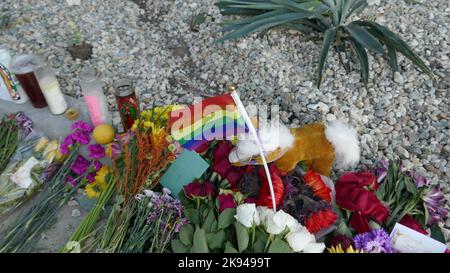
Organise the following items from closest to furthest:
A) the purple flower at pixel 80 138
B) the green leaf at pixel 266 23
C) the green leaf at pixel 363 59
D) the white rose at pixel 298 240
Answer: the white rose at pixel 298 240 < the purple flower at pixel 80 138 < the green leaf at pixel 363 59 < the green leaf at pixel 266 23

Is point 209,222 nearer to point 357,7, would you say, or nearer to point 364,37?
point 364,37

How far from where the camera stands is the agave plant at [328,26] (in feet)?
7.42

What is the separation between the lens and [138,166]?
5.69 ft

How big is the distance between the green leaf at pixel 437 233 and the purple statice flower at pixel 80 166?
1.56 metres


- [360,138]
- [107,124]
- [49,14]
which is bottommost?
[360,138]

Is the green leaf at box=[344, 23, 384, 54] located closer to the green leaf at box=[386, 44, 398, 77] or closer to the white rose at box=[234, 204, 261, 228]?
the green leaf at box=[386, 44, 398, 77]

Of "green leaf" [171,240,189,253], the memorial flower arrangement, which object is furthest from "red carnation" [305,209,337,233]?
"green leaf" [171,240,189,253]

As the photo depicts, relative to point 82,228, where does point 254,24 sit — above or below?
above

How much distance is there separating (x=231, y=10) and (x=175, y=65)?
0.52m

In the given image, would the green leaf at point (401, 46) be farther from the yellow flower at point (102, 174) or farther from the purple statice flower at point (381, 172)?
the yellow flower at point (102, 174)

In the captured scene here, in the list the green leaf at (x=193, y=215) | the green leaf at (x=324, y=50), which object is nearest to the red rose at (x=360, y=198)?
the green leaf at (x=193, y=215)

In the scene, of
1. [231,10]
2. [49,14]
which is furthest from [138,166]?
[49,14]

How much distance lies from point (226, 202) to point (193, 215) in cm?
14
